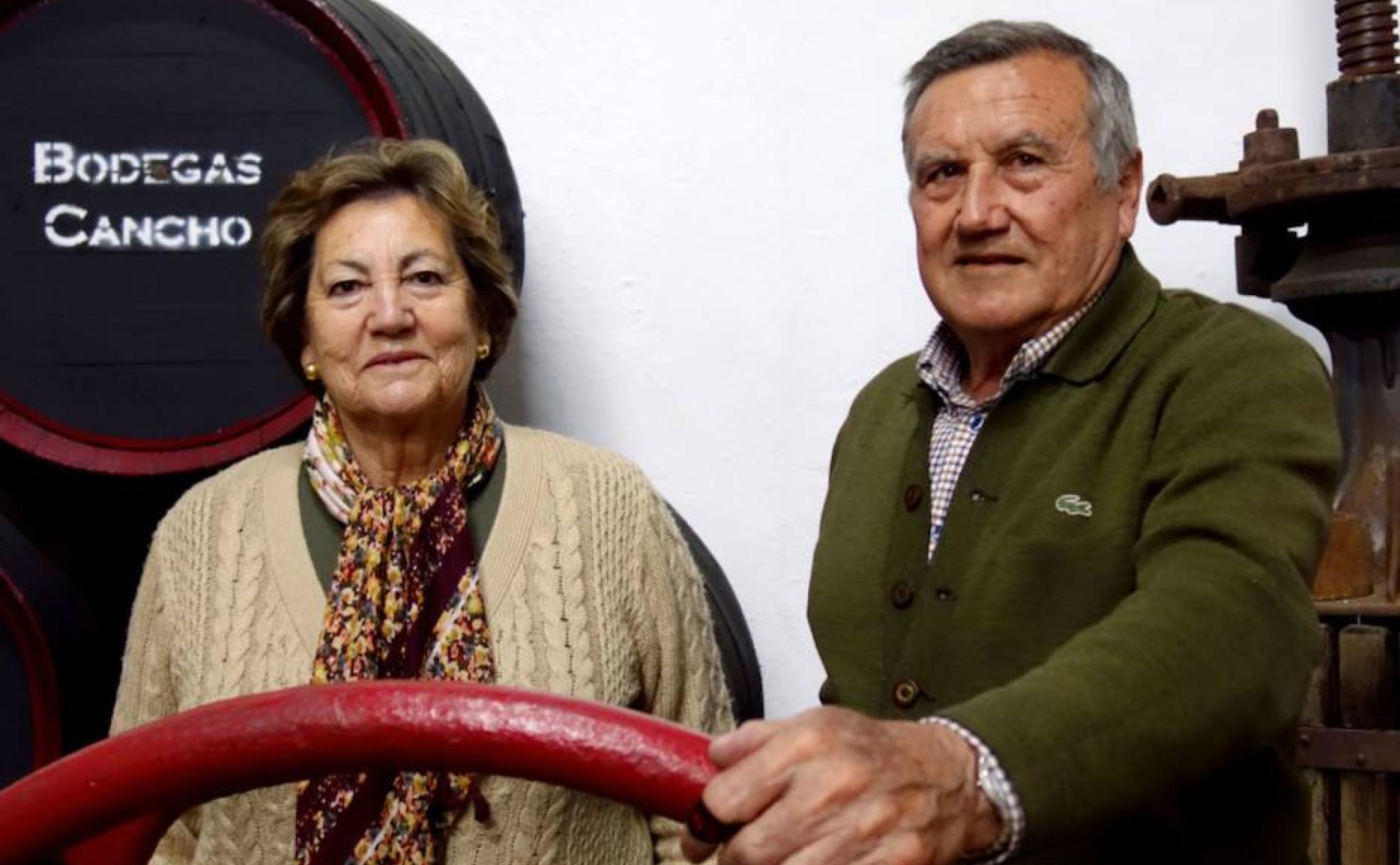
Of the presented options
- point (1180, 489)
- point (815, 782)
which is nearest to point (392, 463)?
point (1180, 489)

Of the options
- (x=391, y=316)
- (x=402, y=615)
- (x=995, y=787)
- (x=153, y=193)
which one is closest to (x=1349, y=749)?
(x=402, y=615)

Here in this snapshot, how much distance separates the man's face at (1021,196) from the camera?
5.11ft

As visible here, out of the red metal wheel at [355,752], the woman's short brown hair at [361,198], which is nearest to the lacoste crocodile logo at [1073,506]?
the red metal wheel at [355,752]

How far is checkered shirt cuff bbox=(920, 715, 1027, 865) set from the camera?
33.4 inches

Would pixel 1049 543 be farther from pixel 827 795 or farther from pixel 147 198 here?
pixel 147 198

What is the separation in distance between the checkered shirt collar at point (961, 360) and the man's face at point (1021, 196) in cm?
1

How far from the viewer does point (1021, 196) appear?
1.56m

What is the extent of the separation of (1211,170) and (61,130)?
1.74m

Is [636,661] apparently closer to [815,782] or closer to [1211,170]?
[815,782]

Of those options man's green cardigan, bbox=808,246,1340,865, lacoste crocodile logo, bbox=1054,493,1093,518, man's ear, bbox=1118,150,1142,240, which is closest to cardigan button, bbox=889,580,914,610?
man's green cardigan, bbox=808,246,1340,865

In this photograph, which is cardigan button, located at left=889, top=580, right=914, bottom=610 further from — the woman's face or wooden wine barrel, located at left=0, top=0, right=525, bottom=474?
wooden wine barrel, located at left=0, top=0, right=525, bottom=474

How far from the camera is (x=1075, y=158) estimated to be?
5.15 feet

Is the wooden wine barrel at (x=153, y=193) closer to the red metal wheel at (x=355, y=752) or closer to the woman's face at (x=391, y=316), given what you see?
the woman's face at (x=391, y=316)

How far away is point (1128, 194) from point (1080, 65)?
0.41 feet
